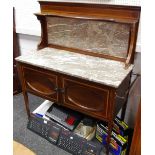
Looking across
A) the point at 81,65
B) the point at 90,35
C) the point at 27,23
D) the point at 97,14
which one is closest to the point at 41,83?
the point at 81,65

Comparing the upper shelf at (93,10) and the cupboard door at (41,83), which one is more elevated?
the upper shelf at (93,10)

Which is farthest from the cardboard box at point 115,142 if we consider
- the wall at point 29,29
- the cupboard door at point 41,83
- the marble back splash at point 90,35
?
the marble back splash at point 90,35

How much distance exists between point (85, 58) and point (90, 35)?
195 millimetres

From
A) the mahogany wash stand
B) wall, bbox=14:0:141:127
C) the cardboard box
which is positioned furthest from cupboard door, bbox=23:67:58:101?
the cardboard box

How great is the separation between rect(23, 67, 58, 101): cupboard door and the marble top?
0.27ft

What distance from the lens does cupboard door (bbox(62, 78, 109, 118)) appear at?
1264 mm

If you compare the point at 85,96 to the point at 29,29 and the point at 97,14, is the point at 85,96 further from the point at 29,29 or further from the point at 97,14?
the point at 29,29

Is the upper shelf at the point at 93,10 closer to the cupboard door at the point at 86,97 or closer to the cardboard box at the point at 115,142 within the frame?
the cupboard door at the point at 86,97

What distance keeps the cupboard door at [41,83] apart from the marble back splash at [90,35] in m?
0.39

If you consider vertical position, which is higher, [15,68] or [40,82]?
[40,82]

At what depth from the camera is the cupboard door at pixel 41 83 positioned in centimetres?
145

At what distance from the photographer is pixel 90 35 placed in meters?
1.56

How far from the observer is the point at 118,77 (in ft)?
4.05
